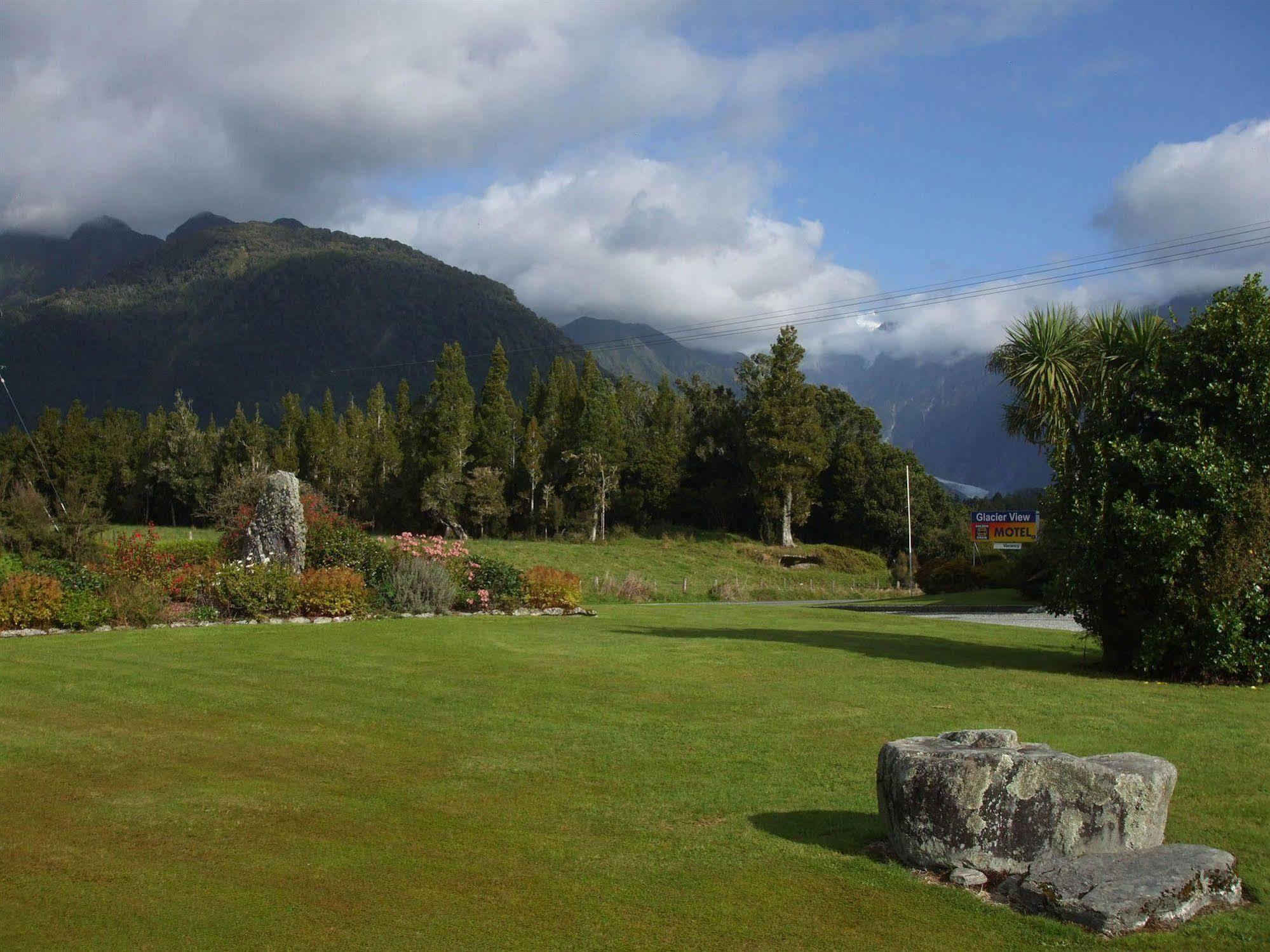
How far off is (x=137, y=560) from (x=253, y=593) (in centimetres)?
353

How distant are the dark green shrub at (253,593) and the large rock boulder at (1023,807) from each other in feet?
58.1

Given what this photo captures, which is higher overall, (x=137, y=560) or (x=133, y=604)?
(x=137, y=560)

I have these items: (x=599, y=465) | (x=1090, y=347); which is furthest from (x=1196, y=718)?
(x=599, y=465)

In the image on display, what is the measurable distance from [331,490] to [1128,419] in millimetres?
68719

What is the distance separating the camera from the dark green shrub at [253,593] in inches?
829

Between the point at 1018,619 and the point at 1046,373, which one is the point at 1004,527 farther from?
the point at 1046,373

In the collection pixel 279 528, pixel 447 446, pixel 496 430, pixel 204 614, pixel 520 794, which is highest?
pixel 496 430

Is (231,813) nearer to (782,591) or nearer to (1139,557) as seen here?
(1139,557)

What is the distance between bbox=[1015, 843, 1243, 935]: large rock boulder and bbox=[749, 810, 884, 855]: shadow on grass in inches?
46.5

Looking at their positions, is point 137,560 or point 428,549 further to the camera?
point 428,549

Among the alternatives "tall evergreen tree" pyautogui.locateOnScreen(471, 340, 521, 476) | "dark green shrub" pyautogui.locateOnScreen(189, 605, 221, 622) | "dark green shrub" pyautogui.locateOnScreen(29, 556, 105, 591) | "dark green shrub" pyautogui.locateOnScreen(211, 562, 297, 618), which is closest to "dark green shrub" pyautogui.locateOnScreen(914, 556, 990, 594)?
"tall evergreen tree" pyautogui.locateOnScreen(471, 340, 521, 476)

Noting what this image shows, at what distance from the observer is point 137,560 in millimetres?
22672

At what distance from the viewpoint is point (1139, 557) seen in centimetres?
1394

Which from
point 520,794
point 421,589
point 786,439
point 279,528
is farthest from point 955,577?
point 520,794
